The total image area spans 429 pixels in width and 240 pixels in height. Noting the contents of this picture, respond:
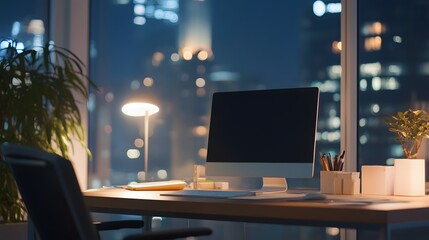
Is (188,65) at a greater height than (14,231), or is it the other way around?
(188,65)

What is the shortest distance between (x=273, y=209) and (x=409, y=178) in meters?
0.95

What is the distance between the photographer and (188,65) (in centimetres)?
526

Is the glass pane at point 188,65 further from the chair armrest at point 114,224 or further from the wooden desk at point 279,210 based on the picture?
the chair armrest at point 114,224

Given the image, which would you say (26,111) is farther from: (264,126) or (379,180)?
(379,180)

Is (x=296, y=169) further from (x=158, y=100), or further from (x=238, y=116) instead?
(x=158, y=100)

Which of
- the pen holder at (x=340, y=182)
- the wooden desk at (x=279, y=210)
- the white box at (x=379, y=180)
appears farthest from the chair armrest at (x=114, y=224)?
the white box at (x=379, y=180)

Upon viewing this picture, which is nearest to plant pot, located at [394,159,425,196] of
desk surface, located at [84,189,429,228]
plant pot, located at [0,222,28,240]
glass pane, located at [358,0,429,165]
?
desk surface, located at [84,189,429,228]

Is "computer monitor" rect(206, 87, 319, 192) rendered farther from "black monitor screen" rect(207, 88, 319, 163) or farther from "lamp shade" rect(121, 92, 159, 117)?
"lamp shade" rect(121, 92, 159, 117)

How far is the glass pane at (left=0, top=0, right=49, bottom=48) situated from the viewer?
5.34 metres

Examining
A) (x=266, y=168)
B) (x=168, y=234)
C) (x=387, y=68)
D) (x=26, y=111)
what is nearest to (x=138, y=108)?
(x=26, y=111)

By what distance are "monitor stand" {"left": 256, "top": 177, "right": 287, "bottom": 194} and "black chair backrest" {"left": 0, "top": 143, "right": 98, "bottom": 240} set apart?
1.58 m

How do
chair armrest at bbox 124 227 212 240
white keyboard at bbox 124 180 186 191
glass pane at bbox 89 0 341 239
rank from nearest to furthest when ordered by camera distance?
chair armrest at bbox 124 227 212 240
white keyboard at bbox 124 180 186 191
glass pane at bbox 89 0 341 239

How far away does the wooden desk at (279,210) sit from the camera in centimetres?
284

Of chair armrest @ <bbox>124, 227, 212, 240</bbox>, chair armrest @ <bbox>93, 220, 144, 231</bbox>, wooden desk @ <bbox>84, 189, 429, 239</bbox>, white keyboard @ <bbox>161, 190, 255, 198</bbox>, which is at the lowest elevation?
chair armrest @ <bbox>93, 220, 144, 231</bbox>
